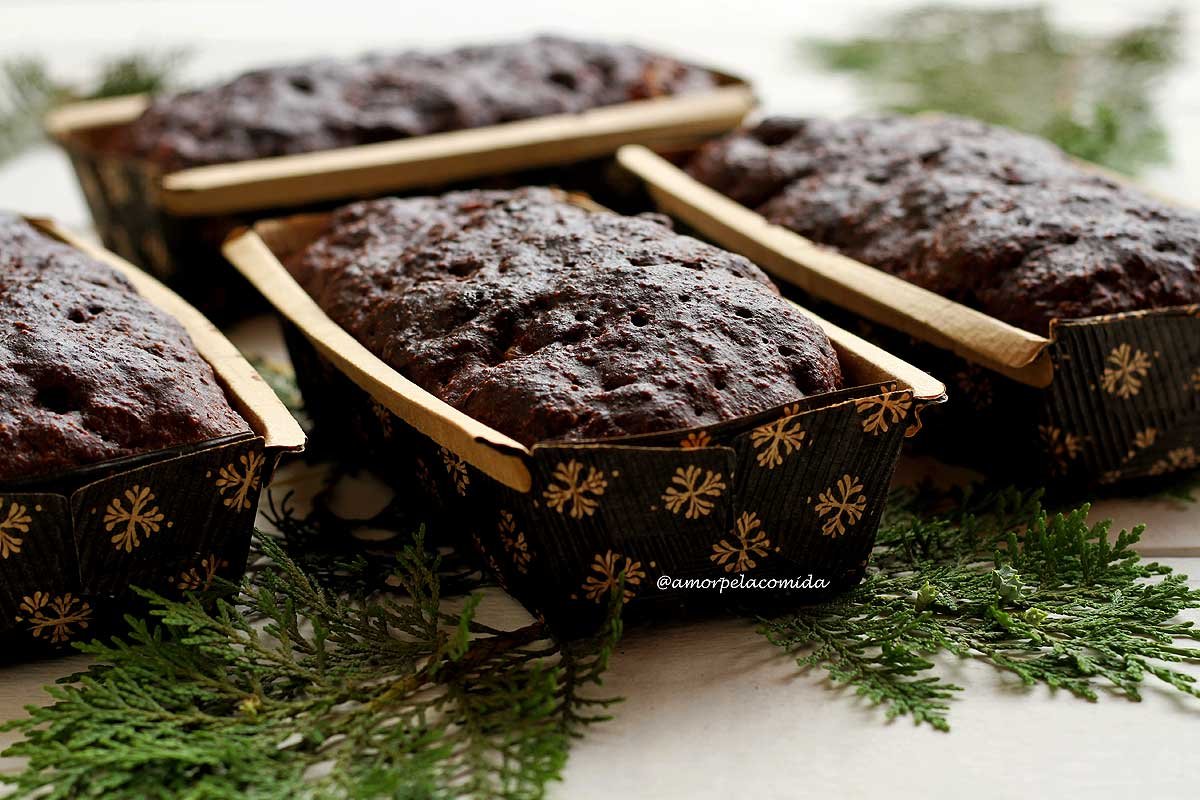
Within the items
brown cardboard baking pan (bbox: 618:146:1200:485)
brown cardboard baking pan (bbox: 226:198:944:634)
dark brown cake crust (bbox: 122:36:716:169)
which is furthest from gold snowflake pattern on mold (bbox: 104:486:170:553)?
dark brown cake crust (bbox: 122:36:716:169)

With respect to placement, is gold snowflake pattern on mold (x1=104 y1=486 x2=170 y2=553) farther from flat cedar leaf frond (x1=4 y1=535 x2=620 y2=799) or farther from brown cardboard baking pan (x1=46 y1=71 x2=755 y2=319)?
brown cardboard baking pan (x1=46 y1=71 x2=755 y2=319)

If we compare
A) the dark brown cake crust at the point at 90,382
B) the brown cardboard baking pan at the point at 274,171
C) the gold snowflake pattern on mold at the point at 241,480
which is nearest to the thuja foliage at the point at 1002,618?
the gold snowflake pattern on mold at the point at 241,480

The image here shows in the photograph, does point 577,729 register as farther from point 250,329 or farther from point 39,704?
point 250,329

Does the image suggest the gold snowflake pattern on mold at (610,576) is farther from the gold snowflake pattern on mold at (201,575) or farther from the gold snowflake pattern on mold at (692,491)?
the gold snowflake pattern on mold at (201,575)

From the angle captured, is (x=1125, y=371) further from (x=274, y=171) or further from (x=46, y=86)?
(x=46, y=86)

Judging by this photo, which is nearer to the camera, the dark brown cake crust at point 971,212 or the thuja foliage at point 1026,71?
the dark brown cake crust at point 971,212

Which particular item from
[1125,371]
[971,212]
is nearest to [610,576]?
[1125,371]

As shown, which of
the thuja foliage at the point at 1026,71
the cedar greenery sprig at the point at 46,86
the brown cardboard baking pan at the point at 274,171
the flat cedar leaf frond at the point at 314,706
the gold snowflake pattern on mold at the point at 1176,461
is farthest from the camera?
the cedar greenery sprig at the point at 46,86
